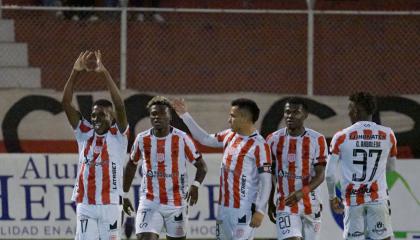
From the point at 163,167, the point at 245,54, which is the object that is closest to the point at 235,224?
the point at 163,167

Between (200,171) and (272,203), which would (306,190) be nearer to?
(272,203)

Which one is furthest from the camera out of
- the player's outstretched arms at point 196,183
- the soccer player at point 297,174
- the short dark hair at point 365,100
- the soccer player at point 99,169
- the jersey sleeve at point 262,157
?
the player's outstretched arms at point 196,183

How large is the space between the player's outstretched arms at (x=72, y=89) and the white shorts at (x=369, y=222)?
285 cm

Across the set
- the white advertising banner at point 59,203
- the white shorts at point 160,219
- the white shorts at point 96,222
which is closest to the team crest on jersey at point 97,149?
the white shorts at point 96,222

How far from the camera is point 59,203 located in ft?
43.7

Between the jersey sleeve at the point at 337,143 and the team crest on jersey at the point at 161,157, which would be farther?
the team crest on jersey at the point at 161,157

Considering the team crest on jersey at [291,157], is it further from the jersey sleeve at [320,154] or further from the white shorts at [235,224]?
the white shorts at [235,224]

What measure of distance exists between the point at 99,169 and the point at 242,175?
136 cm

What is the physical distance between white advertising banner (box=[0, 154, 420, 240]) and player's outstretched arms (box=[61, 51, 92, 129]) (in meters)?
3.36

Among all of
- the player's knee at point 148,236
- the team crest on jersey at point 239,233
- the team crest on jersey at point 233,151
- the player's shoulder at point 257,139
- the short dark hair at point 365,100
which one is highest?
the short dark hair at point 365,100

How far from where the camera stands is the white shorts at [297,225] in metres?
10.3

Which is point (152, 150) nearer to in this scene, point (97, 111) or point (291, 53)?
point (97, 111)

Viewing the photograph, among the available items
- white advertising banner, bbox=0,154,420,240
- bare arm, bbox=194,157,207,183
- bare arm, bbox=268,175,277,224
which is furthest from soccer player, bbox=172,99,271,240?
white advertising banner, bbox=0,154,420,240

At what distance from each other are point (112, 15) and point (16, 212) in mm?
3348
